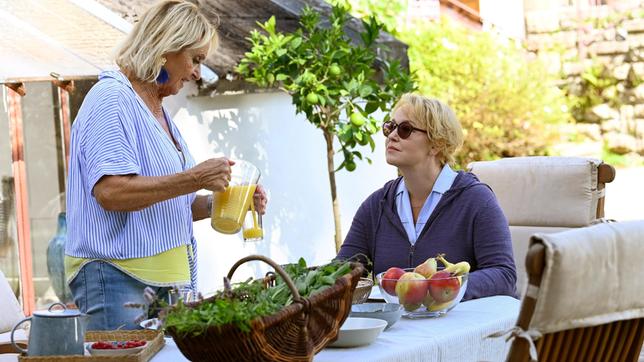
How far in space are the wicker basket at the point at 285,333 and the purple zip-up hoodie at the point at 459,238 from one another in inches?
40.9

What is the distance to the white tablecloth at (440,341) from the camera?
2.48 m

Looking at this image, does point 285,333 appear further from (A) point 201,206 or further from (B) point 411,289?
(A) point 201,206

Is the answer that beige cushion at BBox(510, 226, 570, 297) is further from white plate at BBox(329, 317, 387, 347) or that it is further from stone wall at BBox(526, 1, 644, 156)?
stone wall at BBox(526, 1, 644, 156)

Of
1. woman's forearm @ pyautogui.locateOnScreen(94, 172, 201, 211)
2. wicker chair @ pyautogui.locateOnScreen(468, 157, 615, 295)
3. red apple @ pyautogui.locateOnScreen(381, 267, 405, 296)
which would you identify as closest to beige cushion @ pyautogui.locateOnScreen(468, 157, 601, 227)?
wicker chair @ pyautogui.locateOnScreen(468, 157, 615, 295)

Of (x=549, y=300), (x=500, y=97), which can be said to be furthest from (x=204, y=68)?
(x=500, y=97)

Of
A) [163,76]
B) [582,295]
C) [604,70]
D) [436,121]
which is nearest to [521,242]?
[436,121]

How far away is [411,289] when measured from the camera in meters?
2.83

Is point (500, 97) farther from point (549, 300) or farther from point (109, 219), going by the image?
point (549, 300)

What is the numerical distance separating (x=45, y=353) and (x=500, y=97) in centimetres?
1015

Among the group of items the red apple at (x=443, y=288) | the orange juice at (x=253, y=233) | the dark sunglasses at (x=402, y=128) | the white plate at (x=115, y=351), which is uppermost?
the dark sunglasses at (x=402, y=128)

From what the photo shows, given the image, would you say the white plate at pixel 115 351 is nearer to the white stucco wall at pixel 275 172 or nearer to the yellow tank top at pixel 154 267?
the yellow tank top at pixel 154 267

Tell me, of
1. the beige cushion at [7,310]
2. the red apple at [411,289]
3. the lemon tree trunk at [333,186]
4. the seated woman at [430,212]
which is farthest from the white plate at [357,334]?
the lemon tree trunk at [333,186]

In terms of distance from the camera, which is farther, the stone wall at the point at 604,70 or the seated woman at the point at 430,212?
the stone wall at the point at 604,70

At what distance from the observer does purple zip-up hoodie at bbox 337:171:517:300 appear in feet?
11.3
